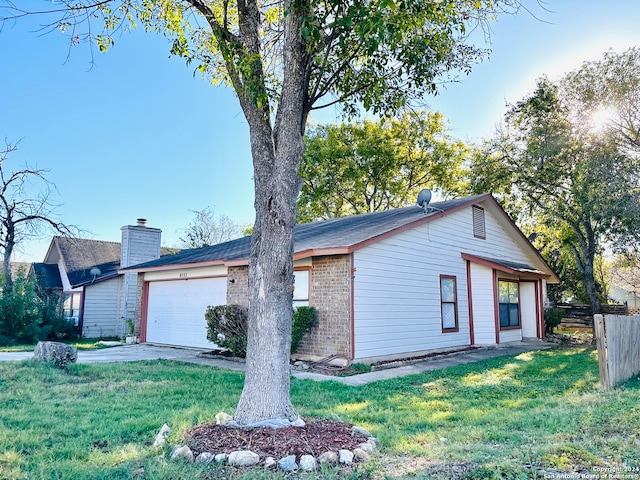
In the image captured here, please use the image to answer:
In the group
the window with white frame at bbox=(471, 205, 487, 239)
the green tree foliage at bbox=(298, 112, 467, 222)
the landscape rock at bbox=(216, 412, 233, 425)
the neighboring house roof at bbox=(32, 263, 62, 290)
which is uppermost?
the green tree foliage at bbox=(298, 112, 467, 222)

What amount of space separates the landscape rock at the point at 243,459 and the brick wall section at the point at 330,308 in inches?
243

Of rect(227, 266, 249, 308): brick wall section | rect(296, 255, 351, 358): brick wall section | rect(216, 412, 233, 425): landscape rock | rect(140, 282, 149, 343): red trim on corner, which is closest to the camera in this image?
rect(216, 412, 233, 425): landscape rock

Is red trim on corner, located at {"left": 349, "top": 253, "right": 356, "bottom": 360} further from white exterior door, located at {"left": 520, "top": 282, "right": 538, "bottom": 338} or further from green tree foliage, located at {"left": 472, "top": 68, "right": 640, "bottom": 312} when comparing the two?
green tree foliage, located at {"left": 472, "top": 68, "right": 640, "bottom": 312}

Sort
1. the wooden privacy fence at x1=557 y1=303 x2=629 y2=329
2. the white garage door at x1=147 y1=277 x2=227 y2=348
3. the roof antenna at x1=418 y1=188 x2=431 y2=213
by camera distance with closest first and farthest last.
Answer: the roof antenna at x1=418 y1=188 x2=431 y2=213
the white garage door at x1=147 y1=277 x2=227 y2=348
the wooden privacy fence at x1=557 y1=303 x2=629 y2=329

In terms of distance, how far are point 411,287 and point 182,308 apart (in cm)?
749

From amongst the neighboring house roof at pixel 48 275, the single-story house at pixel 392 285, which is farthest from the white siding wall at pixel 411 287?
the neighboring house roof at pixel 48 275

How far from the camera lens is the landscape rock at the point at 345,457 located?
3937 mm

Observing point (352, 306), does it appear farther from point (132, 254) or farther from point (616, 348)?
point (132, 254)

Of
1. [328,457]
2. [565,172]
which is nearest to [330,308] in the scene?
[328,457]

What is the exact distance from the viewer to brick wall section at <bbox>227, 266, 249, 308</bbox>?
12508mm

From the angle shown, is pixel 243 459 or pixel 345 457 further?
pixel 345 457

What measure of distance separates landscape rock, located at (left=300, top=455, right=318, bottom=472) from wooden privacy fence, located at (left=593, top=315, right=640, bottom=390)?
18.1ft

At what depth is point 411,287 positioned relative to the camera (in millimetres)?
11891

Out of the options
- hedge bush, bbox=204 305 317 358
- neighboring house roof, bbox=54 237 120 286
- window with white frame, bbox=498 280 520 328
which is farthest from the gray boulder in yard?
window with white frame, bbox=498 280 520 328
